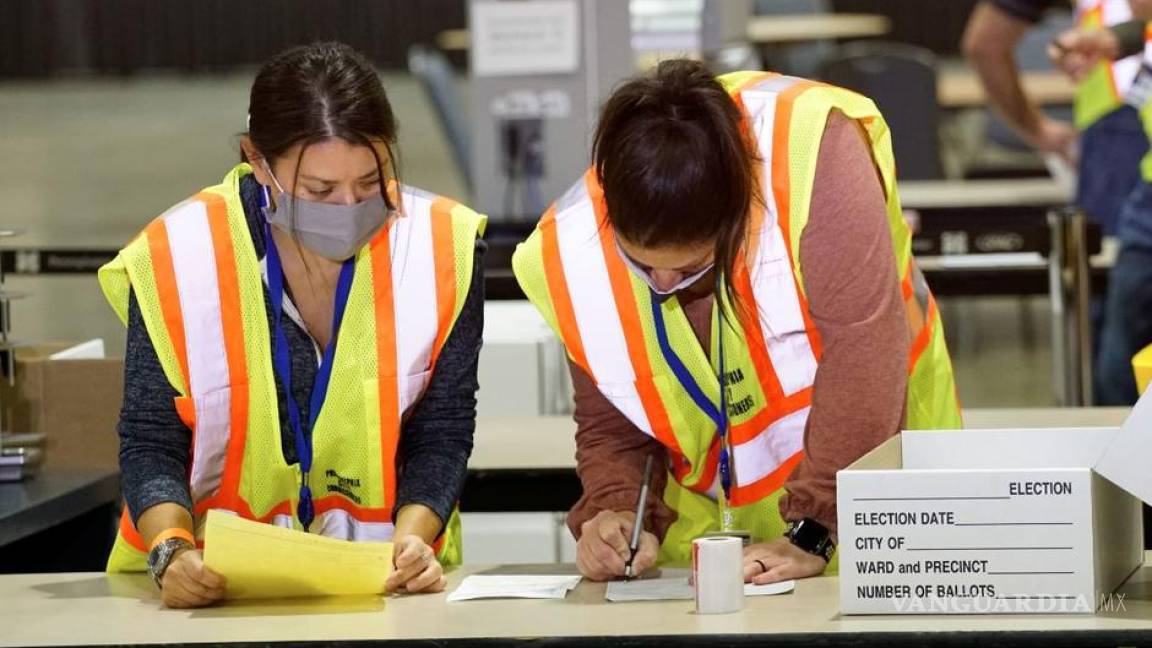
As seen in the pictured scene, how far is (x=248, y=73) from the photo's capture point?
16.7m

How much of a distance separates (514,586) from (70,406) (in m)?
1.18

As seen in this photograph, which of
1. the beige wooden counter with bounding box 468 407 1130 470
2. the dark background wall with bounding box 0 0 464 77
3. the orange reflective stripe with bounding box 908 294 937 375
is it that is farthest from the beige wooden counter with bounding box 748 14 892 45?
the orange reflective stripe with bounding box 908 294 937 375

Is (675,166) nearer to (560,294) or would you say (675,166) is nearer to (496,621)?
(560,294)

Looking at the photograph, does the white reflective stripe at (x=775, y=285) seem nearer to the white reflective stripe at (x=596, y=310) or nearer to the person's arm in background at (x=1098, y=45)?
the white reflective stripe at (x=596, y=310)

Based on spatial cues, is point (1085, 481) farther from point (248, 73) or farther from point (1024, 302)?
point (248, 73)

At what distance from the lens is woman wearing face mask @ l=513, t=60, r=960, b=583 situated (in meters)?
A: 2.27

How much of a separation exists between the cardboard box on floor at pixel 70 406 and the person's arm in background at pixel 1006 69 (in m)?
2.83

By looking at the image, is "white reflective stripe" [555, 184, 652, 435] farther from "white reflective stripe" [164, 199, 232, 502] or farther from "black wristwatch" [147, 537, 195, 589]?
"black wristwatch" [147, 537, 195, 589]

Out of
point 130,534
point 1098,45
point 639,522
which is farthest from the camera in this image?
point 1098,45

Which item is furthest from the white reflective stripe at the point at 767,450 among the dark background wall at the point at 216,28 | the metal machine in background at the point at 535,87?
the dark background wall at the point at 216,28

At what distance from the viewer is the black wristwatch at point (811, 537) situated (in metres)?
2.36

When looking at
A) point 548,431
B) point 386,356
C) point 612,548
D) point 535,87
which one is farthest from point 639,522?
point 535,87

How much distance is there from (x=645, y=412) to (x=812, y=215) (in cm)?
37

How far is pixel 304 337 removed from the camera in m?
2.55
